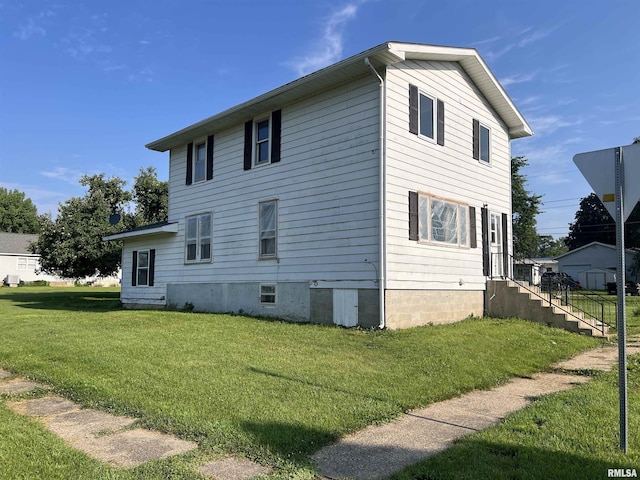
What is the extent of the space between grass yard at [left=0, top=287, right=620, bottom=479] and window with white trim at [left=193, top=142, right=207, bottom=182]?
21.7 feet

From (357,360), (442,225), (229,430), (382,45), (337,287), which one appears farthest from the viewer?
(442,225)

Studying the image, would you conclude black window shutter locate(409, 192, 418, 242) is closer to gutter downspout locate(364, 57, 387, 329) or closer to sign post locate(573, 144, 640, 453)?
gutter downspout locate(364, 57, 387, 329)

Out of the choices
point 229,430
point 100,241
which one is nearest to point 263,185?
point 229,430

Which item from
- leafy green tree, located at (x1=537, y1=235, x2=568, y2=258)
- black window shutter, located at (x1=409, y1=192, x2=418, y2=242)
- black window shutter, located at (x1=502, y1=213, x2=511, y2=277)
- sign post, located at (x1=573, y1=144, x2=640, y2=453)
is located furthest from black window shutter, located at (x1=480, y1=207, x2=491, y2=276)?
leafy green tree, located at (x1=537, y1=235, x2=568, y2=258)

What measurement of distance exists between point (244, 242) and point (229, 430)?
35.3 feet

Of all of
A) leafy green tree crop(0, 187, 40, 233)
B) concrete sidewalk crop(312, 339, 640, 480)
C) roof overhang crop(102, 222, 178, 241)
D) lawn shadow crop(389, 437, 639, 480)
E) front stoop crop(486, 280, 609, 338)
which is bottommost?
concrete sidewalk crop(312, 339, 640, 480)

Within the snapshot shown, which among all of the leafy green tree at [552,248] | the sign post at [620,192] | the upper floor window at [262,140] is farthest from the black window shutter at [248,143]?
the leafy green tree at [552,248]

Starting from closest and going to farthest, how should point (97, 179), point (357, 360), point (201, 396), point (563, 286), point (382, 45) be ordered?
point (201, 396) < point (357, 360) < point (382, 45) < point (563, 286) < point (97, 179)

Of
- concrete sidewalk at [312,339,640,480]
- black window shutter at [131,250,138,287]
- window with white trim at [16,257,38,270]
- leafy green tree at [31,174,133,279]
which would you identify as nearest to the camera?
concrete sidewalk at [312,339,640,480]

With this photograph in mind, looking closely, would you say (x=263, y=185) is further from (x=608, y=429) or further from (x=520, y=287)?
(x=608, y=429)

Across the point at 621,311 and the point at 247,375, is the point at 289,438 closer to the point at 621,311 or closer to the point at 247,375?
the point at 247,375

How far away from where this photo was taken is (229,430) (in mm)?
4602

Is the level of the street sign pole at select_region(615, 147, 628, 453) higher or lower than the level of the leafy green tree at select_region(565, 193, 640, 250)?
lower

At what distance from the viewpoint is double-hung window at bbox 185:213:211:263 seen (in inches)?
658
